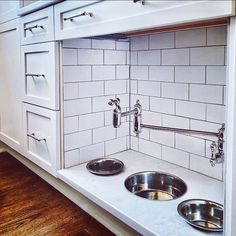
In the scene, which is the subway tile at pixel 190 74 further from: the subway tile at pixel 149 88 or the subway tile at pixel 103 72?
the subway tile at pixel 103 72

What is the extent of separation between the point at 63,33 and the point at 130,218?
74 cm

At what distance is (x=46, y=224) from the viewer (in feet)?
3.65

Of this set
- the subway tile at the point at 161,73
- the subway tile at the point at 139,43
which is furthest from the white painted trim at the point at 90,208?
the subway tile at the point at 139,43

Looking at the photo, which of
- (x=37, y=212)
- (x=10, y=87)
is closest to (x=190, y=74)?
(x=37, y=212)

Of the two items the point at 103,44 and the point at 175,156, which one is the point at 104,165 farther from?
the point at 103,44

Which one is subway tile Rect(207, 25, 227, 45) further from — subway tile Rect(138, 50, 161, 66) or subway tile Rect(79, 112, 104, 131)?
subway tile Rect(79, 112, 104, 131)

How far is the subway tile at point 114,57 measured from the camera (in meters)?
1.36

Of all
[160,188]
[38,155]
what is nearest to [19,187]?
[38,155]

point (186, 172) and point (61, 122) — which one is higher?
point (61, 122)

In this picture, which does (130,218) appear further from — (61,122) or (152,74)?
(152,74)

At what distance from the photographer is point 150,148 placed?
139cm

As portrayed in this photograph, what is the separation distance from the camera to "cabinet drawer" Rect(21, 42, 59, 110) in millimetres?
1203

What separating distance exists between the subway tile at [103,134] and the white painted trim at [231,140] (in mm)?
800

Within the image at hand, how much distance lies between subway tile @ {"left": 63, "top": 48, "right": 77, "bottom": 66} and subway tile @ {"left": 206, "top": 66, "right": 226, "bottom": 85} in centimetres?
57
